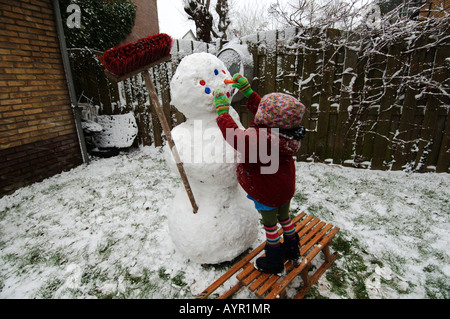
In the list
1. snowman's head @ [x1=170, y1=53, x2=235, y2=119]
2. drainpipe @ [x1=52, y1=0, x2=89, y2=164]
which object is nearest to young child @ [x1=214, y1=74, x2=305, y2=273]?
snowman's head @ [x1=170, y1=53, x2=235, y2=119]

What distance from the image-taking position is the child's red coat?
1540 mm

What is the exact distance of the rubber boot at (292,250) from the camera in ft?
6.15

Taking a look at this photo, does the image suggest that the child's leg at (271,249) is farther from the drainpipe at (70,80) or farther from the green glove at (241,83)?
the drainpipe at (70,80)

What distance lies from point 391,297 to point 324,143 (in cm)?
289

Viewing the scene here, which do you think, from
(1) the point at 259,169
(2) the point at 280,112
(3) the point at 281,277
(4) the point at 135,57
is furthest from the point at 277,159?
(4) the point at 135,57

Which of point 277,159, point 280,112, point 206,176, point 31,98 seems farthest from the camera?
point 31,98

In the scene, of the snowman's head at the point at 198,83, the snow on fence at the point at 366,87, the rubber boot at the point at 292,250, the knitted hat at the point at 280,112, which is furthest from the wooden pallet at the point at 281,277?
the snow on fence at the point at 366,87

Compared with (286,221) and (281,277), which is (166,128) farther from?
(281,277)

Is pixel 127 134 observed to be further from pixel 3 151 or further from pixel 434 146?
pixel 434 146

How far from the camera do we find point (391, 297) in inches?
70.1

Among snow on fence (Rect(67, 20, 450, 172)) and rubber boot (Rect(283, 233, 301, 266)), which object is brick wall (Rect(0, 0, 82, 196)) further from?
rubber boot (Rect(283, 233, 301, 266))

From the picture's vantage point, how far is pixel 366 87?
148 inches

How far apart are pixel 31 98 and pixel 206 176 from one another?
11.9 feet
